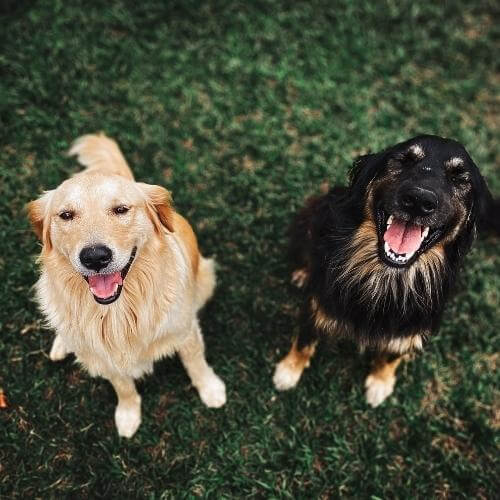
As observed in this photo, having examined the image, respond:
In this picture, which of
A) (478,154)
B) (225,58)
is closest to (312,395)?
(478,154)

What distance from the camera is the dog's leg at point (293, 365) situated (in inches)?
138

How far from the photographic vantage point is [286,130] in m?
4.76

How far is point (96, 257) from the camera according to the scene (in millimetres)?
2264

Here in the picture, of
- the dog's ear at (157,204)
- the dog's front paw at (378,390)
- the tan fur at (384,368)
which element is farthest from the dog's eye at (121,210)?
the dog's front paw at (378,390)

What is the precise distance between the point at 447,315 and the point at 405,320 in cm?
125

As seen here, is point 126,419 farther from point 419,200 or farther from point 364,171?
point 419,200

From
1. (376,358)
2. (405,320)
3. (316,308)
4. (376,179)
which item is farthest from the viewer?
(376,358)

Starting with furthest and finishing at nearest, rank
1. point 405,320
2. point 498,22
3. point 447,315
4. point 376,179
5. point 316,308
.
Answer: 1. point 498,22
2. point 447,315
3. point 316,308
4. point 405,320
5. point 376,179

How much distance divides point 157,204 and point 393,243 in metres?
1.26

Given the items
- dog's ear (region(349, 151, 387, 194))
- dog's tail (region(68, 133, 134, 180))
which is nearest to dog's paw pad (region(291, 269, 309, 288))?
dog's ear (region(349, 151, 387, 194))

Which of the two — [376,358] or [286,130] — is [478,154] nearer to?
[286,130]

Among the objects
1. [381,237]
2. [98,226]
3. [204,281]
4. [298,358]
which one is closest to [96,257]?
[98,226]

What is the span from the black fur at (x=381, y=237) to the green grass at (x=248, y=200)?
81cm

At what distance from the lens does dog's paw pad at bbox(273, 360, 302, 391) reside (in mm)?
3627
